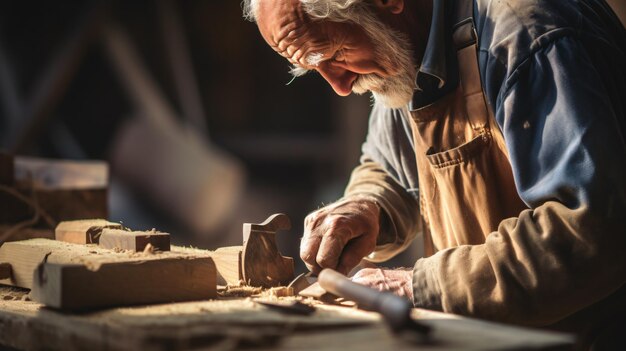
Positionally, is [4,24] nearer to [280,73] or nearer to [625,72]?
[280,73]

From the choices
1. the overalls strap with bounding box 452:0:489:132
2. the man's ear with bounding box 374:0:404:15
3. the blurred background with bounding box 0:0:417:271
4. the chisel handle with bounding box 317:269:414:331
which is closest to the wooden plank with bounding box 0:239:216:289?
the chisel handle with bounding box 317:269:414:331

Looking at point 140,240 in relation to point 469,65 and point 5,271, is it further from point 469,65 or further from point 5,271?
point 469,65

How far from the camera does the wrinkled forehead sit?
111 inches

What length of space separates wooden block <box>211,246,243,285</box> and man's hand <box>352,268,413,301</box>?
429 millimetres

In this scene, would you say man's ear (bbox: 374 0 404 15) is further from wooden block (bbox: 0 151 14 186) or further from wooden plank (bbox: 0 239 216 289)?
wooden block (bbox: 0 151 14 186)

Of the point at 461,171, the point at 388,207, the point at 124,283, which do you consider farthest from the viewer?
the point at 388,207

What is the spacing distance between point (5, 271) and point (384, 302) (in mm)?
1454

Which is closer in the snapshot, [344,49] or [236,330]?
[236,330]

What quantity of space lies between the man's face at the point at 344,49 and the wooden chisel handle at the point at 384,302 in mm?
Answer: 1234

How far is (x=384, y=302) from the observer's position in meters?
1.57

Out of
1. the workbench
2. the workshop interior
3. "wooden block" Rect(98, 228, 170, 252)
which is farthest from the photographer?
the workshop interior

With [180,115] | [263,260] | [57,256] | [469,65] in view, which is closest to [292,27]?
[469,65]

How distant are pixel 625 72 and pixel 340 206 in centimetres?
119

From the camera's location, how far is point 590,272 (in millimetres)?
2152
